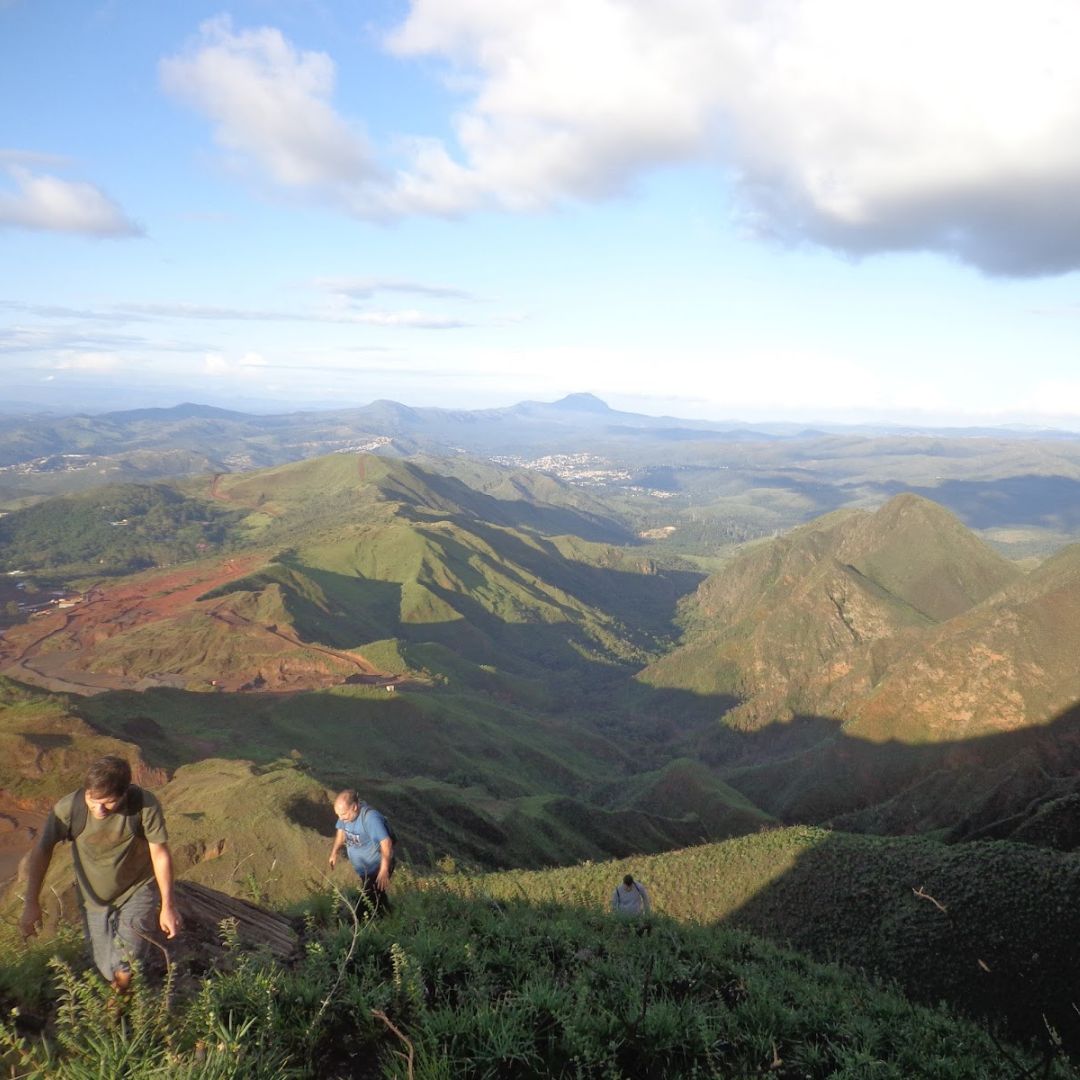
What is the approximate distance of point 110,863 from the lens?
7109mm

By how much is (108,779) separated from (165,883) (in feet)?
4.22

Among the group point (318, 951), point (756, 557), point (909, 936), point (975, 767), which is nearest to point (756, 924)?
point (909, 936)

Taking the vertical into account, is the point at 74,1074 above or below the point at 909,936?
above

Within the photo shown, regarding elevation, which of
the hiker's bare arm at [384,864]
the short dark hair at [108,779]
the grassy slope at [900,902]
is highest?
the short dark hair at [108,779]

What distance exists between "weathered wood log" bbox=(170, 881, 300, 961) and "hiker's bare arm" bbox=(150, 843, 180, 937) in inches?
19.0

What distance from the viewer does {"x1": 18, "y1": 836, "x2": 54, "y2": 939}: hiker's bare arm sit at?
273 inches

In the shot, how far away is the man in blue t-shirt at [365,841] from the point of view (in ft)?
33.2

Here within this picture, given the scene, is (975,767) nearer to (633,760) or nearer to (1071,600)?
(1071,600)

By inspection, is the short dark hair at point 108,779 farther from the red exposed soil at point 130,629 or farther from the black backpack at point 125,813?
the red exposed soil at point 130,629

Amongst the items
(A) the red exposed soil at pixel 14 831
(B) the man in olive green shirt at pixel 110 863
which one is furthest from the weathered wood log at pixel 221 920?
(A) the red exposed soil at pixel 14 831

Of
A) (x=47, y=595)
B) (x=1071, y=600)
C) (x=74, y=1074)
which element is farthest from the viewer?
(x=47, y=595)

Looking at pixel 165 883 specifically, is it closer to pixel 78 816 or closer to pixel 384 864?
pixel 78 816

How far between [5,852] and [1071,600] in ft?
299

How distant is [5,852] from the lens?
112 ft
